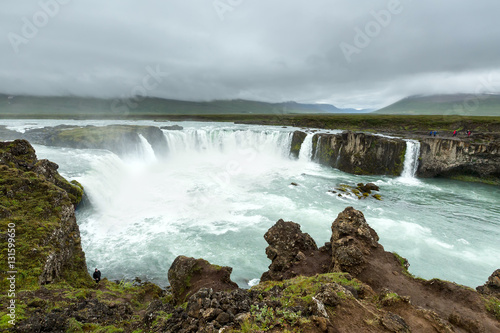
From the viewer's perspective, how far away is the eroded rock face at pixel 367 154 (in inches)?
1399

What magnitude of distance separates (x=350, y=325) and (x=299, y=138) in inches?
1580

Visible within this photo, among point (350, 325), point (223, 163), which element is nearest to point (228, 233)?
point (350, 325)

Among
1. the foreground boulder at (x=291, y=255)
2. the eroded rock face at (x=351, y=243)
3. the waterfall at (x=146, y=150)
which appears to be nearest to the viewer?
the eroded rock face at (x=351, y=243)

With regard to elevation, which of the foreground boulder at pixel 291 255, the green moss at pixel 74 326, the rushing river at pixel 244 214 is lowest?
A: the rushing river at pixel 244 214

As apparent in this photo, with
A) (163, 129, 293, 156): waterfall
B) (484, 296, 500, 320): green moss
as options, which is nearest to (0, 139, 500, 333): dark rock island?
(484, 296, 500, 320): green moss

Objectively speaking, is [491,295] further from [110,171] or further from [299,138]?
[299,138]

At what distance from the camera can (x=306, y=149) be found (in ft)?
138

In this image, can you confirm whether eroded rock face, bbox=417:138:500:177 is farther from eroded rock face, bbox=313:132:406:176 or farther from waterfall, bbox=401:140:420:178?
eroded rock face, bbox=313:132:406:176

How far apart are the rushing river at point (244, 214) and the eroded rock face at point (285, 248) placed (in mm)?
4168

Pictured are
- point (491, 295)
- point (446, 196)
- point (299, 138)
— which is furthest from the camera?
point (299, 138)

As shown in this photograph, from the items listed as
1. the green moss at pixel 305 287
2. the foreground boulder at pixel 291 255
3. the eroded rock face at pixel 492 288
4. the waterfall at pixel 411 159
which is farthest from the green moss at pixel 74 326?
the waterfall at pixel 411 159

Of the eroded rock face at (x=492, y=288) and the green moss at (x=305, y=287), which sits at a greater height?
the green moss at (x=305, y=287)

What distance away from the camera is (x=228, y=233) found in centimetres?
1833

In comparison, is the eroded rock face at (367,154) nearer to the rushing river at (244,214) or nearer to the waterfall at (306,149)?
the rushing river at (244,214)
